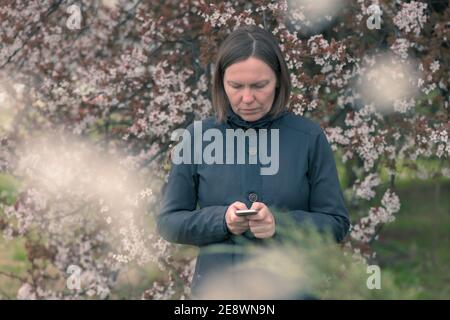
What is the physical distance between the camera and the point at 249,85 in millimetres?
2805

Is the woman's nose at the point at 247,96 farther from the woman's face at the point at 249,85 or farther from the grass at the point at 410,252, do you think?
the grass at the point at 410,252

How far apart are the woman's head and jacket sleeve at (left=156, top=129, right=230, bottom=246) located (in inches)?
10.2

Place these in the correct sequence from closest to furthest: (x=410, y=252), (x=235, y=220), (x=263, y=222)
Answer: (x=263, y=222), (x=235, y=220), (x=410, y=252)

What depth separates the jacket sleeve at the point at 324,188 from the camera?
9.30ft

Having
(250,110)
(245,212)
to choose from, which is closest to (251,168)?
(250,110)

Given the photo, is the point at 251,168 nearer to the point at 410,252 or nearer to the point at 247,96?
the point at 247,96

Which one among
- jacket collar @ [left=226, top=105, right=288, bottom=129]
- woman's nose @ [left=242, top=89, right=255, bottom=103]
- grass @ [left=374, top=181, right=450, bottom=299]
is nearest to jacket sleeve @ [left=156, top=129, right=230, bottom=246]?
jacket collar @ [left=226, top=105, right=288, bottom=129]

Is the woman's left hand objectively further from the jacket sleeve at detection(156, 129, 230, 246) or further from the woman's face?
the woman's face

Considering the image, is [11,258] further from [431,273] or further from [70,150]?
[431,273]

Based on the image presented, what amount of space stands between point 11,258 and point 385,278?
767 centimetres

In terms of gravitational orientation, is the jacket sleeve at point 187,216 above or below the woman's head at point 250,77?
below

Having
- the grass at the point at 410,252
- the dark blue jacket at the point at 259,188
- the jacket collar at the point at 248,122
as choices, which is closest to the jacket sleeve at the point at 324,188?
the dark blue jacket at the point at 259,188

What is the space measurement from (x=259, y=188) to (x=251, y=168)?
8cm
